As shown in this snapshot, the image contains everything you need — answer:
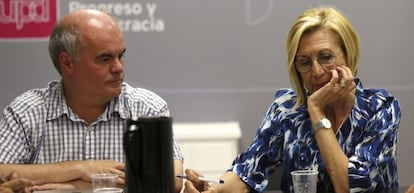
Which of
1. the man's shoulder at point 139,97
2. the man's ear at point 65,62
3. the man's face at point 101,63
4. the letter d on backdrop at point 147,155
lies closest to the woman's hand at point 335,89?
the man's shoulder at point 139,97

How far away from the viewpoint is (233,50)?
350 cm

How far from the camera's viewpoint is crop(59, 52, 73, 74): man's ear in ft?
9.58

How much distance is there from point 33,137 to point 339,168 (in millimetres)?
1192

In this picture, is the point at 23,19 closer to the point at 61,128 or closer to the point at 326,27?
the point at 61,128

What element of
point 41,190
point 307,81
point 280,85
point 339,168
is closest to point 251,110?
point 280,85

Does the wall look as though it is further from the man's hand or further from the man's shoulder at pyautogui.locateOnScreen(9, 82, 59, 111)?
the man's hand

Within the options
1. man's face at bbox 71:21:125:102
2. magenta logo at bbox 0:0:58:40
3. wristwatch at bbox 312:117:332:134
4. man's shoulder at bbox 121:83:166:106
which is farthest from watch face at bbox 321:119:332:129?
magenta logo at bbox 0:0:58:40

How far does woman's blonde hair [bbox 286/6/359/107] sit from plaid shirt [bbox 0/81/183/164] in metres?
0.58

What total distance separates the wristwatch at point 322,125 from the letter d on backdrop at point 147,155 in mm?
1016

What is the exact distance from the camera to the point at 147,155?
1734mm

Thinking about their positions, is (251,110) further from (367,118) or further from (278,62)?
(367,118)

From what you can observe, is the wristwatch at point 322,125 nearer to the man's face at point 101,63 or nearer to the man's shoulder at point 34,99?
the man's face at point 101,63

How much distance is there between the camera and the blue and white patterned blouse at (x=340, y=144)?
2.58m

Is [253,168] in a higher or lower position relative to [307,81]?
lower
